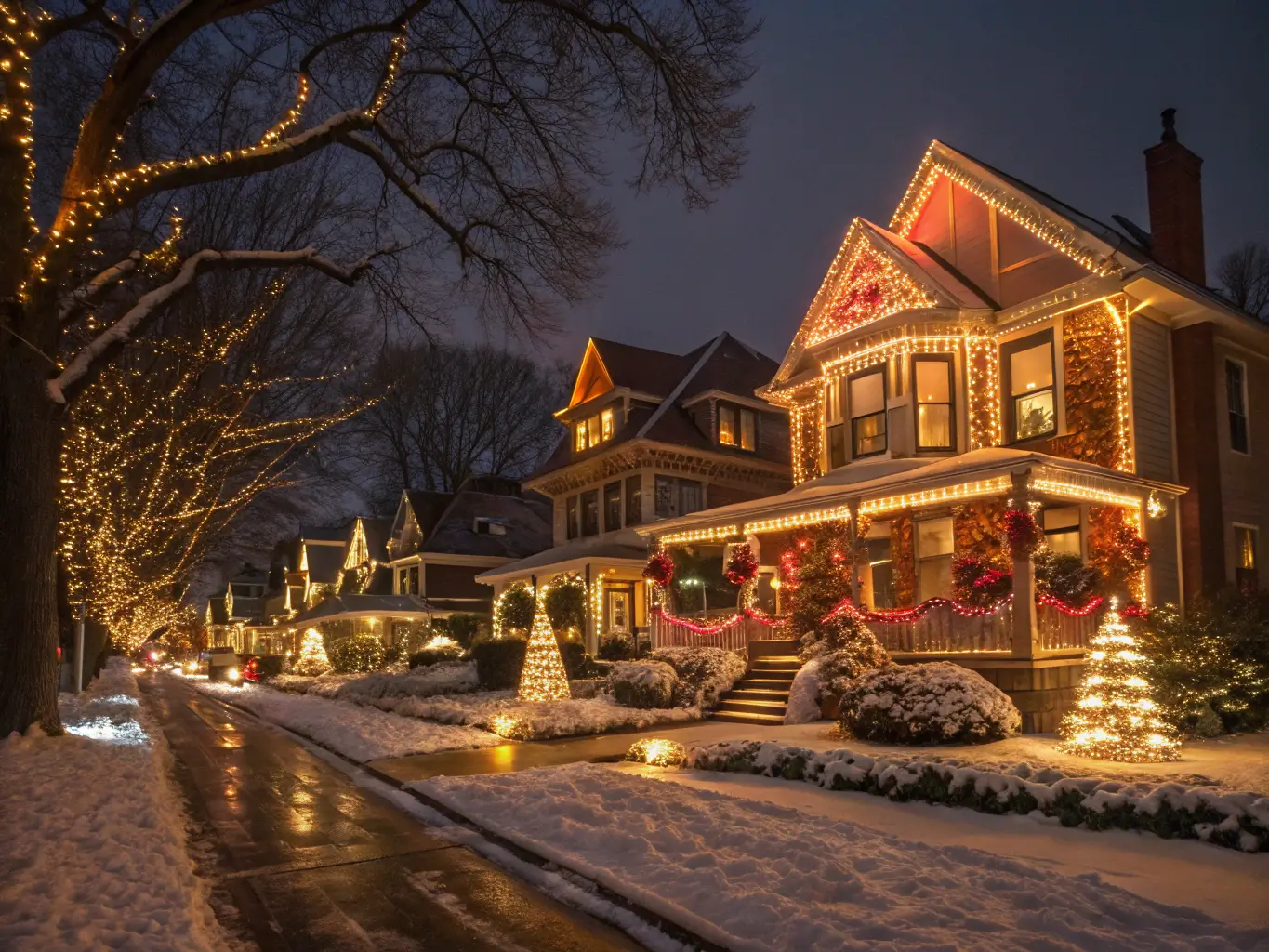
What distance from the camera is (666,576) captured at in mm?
21609

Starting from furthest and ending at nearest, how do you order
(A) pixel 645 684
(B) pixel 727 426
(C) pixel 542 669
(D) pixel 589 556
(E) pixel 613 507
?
1. (E) pixel 613 507
2. (B) pixel 727 426
3. (D) pixel 589 556
4. (C) pixel 542 669
5. (A) pixel 645 684

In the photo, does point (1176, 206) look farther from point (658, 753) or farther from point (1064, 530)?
point (658, 753)

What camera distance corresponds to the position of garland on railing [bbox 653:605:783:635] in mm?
18953

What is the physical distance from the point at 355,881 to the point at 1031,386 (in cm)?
1594

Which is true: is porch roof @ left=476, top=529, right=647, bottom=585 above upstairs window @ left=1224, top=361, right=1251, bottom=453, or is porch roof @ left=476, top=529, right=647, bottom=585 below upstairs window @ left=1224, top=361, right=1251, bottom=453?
below

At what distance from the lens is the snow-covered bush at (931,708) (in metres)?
12.2

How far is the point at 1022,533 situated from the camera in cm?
1434

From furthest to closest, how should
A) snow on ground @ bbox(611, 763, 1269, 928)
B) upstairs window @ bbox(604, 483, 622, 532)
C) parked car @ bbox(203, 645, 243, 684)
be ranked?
parked car @ bbox(203, 645, 243, 684) < upstairs window @ bbox(604, 483, 622, 532) < snow on ground @ bbox(611, 763, 1269, 928)

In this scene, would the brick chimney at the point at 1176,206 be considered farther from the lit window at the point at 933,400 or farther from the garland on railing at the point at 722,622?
the garland on railing at the point at 722,622

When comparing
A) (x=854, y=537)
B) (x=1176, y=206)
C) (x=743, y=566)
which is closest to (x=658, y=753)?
(x=854, y=537)

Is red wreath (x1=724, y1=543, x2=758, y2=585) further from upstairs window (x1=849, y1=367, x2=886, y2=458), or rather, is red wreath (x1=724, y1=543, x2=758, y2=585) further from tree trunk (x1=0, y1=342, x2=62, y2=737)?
tree trunk (x1=0, y1=342, x2=62, y2=737)

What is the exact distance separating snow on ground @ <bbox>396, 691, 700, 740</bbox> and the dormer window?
1364cm

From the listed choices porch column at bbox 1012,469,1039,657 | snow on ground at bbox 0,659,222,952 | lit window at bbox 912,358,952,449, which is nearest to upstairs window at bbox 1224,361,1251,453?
lit window at bbox 912,358,952,449

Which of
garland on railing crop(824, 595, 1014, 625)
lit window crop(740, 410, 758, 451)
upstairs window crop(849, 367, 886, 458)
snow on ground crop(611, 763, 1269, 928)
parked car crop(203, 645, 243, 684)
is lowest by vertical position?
parked car crop(203, 645, 243, 684)
